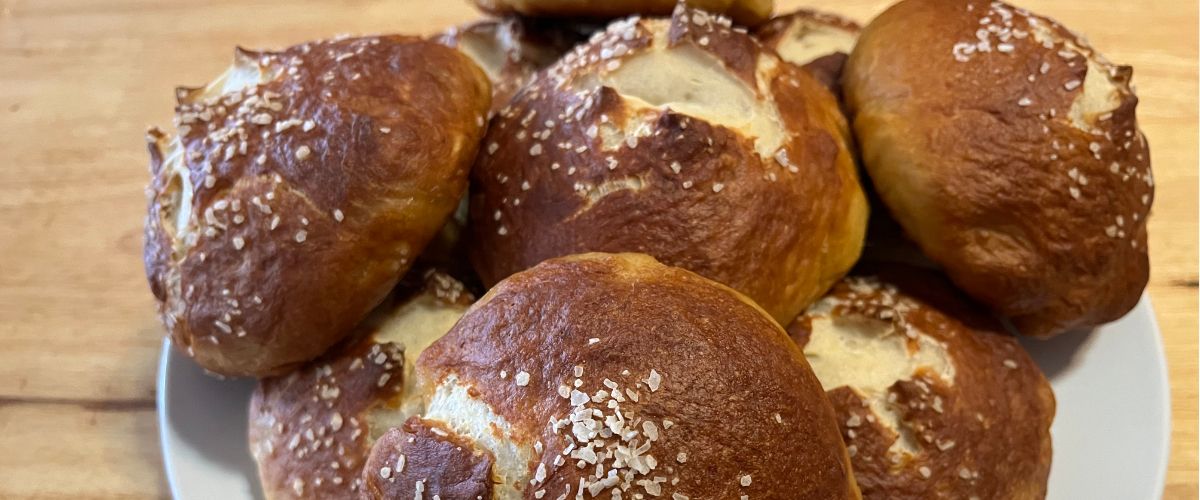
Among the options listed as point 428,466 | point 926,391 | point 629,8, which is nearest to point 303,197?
point 428,466

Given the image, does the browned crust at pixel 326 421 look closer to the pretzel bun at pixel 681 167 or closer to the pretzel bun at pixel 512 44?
the pretzel bun at pixel 681 167

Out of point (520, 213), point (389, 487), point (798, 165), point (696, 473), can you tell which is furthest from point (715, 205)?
point (389, 487)

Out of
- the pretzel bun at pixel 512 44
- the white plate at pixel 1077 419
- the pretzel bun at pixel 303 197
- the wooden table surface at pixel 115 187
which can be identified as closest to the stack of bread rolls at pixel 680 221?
the pretzel bun at pixel 303 197

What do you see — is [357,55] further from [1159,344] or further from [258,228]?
[1159,344]

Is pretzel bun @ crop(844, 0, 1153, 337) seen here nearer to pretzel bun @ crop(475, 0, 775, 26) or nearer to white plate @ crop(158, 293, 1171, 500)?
white plate @ crop(158, 293, 1171, 500)

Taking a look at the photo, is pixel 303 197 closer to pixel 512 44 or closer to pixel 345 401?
pixel 345 401

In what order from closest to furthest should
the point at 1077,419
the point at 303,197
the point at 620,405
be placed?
1. the point at 620,405
2. the point at 303,197
3. the point at 1077,419
